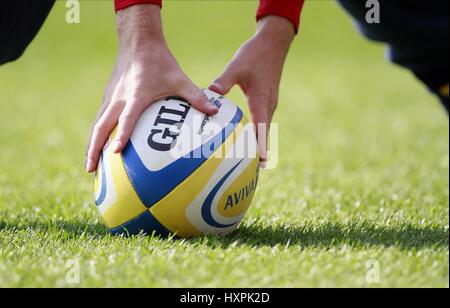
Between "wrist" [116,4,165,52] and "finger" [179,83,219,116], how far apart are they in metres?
0.21

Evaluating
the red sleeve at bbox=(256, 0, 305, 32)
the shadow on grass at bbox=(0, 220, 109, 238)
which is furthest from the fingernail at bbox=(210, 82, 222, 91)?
the shadow on grass at bbox=(0, 220, 109, 238)

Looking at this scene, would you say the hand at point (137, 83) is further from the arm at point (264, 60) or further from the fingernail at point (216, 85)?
the arm at point (264, 60)

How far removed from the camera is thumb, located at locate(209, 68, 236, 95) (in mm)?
3143

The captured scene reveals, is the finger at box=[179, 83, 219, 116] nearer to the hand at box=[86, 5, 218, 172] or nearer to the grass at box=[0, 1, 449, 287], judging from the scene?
the hand at box=[86, 5, 218, 172]

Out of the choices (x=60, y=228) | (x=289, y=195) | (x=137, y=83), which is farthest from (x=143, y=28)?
(x=289, y=195)

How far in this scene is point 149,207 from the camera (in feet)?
9.30

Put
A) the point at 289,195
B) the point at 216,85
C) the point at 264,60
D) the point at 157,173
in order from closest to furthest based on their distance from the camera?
1. the point at 157,173
2. the point at 216,85
3. the point at 264,60
4. the point at 289,195

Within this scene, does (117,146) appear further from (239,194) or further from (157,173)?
(239,194)

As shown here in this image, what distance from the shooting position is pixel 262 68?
3.31 metres

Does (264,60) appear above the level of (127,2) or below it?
below

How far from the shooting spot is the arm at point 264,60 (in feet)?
10.8

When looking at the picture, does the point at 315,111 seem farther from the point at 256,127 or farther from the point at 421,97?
the point at 256,127

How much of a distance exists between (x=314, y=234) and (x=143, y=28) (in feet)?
3.52
